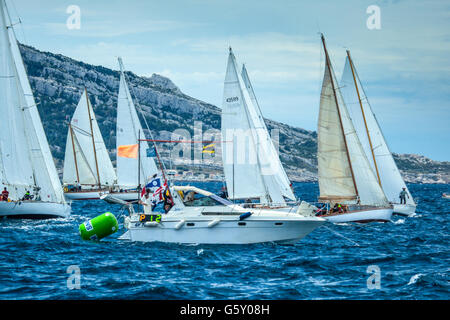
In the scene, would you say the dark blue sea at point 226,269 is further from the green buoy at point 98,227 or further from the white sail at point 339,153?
the white sail at point 339,153

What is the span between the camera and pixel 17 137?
3962 centimetres

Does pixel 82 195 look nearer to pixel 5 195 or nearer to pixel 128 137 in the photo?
pixel 128 137

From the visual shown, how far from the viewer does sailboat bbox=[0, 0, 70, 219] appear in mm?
39125

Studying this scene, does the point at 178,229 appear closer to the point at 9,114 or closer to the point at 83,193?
the point at 9,114

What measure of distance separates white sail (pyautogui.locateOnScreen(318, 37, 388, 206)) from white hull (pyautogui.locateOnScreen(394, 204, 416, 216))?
6.28m

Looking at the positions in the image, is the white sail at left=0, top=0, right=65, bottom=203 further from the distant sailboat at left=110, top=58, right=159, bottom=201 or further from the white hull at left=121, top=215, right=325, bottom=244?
the distant sailboat at left=110, top=58, right=159, bottom=201

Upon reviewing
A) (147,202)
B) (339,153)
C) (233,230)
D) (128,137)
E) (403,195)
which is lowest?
(403,195)

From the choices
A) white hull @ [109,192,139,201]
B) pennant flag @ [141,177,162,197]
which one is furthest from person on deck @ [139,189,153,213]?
white hull @ [109,192,139,201]

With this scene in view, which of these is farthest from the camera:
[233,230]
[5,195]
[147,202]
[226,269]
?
[5,195]

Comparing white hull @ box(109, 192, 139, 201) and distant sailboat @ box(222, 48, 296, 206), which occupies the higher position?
distant sailboat @ box(222, 48, 296, 206)

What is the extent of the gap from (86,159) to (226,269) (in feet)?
186

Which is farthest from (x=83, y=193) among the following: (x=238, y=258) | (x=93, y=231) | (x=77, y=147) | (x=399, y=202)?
(x=238, y=258)

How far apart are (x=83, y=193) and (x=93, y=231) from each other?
47943 mm

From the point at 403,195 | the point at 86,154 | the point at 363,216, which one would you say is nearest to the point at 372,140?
the point at 403,195
